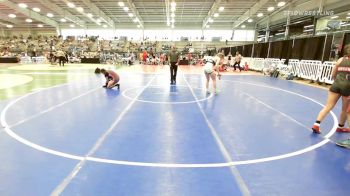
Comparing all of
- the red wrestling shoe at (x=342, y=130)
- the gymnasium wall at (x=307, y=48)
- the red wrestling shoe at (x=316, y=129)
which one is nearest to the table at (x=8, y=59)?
the gymnasium wall at (x=307, y=48)

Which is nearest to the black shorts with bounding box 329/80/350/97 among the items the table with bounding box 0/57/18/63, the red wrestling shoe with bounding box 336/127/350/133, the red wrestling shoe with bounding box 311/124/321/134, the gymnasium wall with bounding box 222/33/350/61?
the red wrestling shoe with bounding box 311/124/321/134

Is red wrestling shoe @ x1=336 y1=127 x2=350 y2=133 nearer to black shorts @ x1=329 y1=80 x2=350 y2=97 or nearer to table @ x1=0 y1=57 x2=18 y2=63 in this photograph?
black shorts @ x1=329 y1=80 x2=350 y2=97

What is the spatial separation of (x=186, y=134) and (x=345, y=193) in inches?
108

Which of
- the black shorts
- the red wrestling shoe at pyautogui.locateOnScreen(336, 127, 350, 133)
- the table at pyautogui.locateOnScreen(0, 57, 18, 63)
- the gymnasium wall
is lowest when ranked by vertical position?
the table at pyautogui.locateOnScreen(0, 57, 18, 63)

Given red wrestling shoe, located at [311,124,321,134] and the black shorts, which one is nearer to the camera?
the black shorts

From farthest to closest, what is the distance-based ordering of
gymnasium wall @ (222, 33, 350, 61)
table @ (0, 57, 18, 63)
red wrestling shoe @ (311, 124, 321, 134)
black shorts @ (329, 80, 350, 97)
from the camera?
table @ (0, 57, 18, 63)
gymnasium wall @ (222, 33, 350, 61)
red wrestling shoe @ (311, 124, 321, 134)
black shorts @ (329, 80, 350, 97)

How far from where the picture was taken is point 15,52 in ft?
115

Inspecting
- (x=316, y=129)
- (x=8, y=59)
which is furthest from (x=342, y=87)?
(x=8, y=59)

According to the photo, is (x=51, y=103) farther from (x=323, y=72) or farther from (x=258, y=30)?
(x=258, y=30)

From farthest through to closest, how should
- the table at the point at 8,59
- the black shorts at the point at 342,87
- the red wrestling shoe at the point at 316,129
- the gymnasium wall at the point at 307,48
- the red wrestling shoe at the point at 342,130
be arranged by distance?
the table at the point at 8,59
the gymnasium wall at the point at 307,48
the red wrestling shoe at the point at 342,130
the red wrestling shoe at the point at 316,129
the black shorts at the point at 342,87

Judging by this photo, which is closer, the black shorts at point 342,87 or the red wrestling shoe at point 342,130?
the black shorts at point 342,87

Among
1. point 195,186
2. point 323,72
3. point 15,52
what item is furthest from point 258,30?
point 195,186

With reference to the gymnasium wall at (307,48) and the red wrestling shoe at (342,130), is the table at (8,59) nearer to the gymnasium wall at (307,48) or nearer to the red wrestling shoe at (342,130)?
the gymnasium wall at (307,48)

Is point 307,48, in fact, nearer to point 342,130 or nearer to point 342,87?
point 342,130
